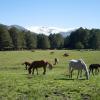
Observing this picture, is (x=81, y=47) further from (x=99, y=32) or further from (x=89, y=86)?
(x=89, y=86)

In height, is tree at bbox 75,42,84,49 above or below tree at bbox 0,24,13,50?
below

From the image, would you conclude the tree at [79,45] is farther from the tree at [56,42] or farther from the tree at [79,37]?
the tree at [56,42]

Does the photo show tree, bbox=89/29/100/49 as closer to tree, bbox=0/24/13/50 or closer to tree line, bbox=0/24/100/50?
tree line, bbox=0/24/100/50

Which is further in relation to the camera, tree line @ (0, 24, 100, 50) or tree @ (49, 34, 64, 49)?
tree @ (49, 34, 64, 49)

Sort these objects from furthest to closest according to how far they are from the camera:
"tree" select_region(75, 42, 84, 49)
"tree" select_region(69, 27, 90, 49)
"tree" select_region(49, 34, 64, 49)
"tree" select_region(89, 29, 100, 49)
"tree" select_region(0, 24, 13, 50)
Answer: "tree" select_region(49, 34, 64, 49) < "tree" select_region(69, 27, 90, 49) < "tree" select_region(89, 29, 100, 49) < "tree" select_region(75, 42, 84, 49) < "tree" select_region(0, 24, 13, 50)

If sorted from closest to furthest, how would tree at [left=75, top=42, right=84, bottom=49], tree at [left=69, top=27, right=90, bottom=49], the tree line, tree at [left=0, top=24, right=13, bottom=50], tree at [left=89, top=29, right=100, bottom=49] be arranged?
1. tree at [left=0, top=24, right=13, bottom=50]
2. the tree line
3. tree at [left=75, top=42, right=84, bottom=49]
4. tree at [left=89, top=29, right=100, bottom=49]
5. tree at [left=69, top=27, right=90, bottom=49]

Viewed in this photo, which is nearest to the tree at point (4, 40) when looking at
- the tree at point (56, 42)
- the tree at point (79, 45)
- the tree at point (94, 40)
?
the tree at point (79, 45)

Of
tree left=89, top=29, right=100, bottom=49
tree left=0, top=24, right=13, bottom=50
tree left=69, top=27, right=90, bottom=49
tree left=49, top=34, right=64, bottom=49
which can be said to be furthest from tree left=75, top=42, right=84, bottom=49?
tree left=0, top=24, right=13, bottom=50

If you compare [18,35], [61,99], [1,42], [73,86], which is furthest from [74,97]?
[18,35]

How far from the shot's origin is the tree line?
145m

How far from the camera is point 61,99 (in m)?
19.0

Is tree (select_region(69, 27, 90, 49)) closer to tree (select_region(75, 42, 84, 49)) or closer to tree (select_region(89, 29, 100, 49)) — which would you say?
tree (select_region(89, 29, 100, 49))

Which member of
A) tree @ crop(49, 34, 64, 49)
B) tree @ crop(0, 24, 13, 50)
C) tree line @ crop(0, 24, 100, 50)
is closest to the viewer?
tree @ crop(0, 24, 13, 50)

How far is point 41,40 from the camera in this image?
175 meters
